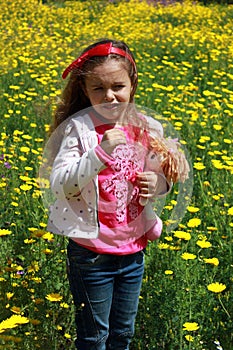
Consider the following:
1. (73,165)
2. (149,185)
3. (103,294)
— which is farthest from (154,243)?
(73,165)

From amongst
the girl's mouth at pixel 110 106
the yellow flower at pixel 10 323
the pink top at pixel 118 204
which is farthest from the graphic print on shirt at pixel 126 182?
the yellow flower at pixel 10 323

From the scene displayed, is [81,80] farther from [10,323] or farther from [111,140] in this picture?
[10,323]

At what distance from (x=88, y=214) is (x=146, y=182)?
0.55 feet

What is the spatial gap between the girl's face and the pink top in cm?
6

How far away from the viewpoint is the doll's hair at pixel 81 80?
1.70 m

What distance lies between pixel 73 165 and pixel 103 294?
1.32 feet

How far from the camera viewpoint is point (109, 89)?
5.39ft

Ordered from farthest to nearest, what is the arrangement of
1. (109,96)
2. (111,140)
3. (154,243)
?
(154,243) < (109,96) < (111,140)

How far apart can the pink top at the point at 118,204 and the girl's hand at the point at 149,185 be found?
0.03 metres

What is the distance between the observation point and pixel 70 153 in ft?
5.28

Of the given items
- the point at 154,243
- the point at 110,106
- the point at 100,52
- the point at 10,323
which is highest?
the point at 100,52

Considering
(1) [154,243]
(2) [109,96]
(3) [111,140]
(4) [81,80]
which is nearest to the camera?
(3) [111,140]

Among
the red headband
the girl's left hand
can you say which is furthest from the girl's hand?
the red headband

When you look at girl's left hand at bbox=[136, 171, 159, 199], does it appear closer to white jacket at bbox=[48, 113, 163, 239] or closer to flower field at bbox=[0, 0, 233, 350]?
white jacket at bbox=[48, 113, 163, 239]
